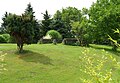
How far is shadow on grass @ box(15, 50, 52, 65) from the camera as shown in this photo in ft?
119

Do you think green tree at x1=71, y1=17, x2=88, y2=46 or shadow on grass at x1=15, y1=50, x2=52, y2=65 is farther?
green tree at x1=71, y1=17, x2=88, y2=46

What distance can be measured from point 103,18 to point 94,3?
7.48 m

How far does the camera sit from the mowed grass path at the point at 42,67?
2816cm

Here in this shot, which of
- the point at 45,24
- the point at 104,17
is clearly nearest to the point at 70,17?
the point at 45,24

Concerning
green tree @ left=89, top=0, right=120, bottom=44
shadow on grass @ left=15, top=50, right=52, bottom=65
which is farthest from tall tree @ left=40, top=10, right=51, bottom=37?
shadow on grass @ left=15, top=50, right=52, bottom=65

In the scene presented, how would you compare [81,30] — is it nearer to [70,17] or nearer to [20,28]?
[70,17]

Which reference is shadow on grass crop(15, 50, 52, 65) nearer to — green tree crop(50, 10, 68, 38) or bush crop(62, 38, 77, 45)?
bush crop(62, 38, 77, 45)

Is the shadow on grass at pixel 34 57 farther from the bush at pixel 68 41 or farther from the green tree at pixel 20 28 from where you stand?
the bush at pixel 68 41

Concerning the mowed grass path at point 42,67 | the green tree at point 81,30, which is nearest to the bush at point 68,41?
the green tree at point 81,30

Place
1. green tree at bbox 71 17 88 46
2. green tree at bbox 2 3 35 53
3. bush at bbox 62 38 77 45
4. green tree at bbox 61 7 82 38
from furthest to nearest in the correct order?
1. green tree at bbox 61 7 82 38
2. green tree at bbox 71 17 88 46
3. bush at bbox 62 38 77 45
4. green tree at bbox 2 3 35 53

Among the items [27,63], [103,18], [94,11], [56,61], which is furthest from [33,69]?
[94,11]

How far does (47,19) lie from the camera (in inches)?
3337

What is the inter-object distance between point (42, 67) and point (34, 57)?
5045 mm

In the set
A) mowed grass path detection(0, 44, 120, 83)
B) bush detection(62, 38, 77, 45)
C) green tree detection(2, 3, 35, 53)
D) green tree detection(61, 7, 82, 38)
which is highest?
green tree detection(61, 7, 82, 38)
